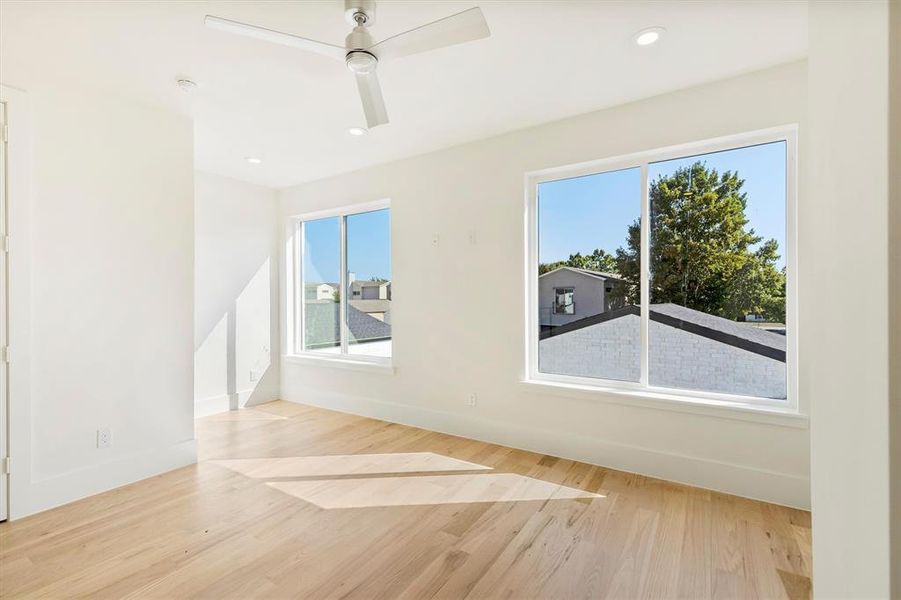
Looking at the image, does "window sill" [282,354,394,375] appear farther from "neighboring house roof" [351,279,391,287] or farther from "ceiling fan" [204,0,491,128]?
"ceiling fan" [204,0,491,128]

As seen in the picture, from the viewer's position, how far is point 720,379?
265cm

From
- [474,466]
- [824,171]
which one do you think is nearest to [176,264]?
[474,466]

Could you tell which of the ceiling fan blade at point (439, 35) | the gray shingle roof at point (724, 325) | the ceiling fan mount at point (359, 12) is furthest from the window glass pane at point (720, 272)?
the ceiling fan mount at point (359, 12)

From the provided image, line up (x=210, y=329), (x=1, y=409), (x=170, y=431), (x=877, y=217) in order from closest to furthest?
(x=877, y=217)
(x=1, y=409)
(x=170, y=431)
(x=210, y=329)

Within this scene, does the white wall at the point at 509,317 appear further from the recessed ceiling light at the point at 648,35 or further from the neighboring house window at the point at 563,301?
the recessed ceiling light at the point at 648,35

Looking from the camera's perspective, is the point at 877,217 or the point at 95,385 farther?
the point at 95,385

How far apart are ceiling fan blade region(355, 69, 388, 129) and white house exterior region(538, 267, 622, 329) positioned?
1.77m

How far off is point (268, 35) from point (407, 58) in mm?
782

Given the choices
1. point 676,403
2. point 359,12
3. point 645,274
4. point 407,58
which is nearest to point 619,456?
point 676,403

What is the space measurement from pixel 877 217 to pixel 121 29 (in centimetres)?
288

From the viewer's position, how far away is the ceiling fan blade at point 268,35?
165 cm

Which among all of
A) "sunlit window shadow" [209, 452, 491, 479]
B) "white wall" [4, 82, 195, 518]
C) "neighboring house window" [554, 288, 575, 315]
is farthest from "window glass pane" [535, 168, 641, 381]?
"white wall" [4, 82, 195, 518]

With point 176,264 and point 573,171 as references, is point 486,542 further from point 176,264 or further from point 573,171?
point 176,264

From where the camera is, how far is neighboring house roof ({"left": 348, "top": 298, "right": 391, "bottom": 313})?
13.9 feet
